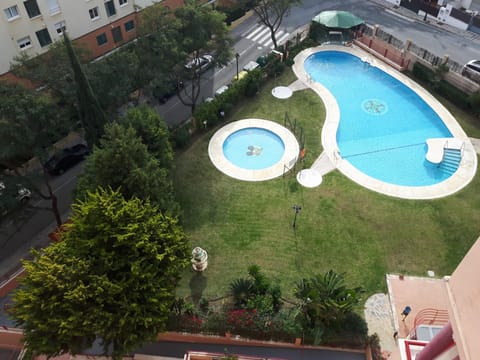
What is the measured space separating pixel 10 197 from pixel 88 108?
734cm

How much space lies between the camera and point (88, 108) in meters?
24.2

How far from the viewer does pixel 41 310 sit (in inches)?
644

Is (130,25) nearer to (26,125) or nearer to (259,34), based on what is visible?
(259,34)

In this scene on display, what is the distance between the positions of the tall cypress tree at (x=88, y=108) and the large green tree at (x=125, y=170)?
315cm

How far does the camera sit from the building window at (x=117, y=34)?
39.0 metres

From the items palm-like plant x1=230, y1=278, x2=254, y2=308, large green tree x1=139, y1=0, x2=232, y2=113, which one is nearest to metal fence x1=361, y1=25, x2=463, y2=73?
large green tree x1=139, y1=0, x2=232, y2=113

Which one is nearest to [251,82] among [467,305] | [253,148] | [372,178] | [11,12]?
[253,148]

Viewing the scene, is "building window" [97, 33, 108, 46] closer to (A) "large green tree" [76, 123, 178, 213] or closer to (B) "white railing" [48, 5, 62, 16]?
(B) "white railing" [48, 5, 62, 16]

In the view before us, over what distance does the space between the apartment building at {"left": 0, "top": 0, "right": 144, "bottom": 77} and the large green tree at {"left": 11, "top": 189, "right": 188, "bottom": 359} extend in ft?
57.3

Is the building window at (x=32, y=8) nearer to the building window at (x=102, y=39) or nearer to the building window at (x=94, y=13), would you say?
the building window at (x=94, y=13)

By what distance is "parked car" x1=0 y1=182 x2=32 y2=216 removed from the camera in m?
22.8

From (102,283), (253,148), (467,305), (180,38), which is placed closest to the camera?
(467,305)

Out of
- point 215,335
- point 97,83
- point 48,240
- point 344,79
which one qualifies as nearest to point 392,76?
point 344,79

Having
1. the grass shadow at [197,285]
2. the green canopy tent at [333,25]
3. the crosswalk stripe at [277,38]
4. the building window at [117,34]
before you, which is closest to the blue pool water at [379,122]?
the green canopy tent at [333,25]
